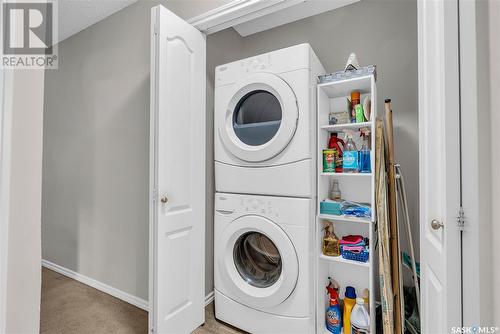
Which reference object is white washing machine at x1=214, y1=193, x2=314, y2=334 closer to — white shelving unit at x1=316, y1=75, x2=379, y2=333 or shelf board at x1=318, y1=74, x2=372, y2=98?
white shelving unit at x1=316, y1=75, x2=379, y2=333

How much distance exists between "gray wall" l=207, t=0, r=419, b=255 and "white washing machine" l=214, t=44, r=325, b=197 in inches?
16.9

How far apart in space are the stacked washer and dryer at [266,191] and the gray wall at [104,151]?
39 cm

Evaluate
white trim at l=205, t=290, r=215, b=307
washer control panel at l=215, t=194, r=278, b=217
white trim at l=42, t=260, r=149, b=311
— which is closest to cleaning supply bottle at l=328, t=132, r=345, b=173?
washer control panel at l=215, t=194, r=278, b=217

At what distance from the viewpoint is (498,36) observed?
2.17ft

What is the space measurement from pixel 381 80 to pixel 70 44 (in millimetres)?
2990

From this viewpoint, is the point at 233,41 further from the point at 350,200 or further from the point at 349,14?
the point at 350,200

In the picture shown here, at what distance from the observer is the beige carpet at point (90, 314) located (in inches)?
68.3

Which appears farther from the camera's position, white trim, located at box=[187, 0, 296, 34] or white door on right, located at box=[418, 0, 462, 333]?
white trim, located at box=[187, 0, 296, 34]

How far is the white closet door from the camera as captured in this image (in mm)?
1471

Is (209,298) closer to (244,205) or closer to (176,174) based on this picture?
(244,205)

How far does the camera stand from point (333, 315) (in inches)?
64.6

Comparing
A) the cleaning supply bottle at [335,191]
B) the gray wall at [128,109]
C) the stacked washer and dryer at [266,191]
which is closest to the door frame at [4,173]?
the stacked washer and dryer at [266,191]

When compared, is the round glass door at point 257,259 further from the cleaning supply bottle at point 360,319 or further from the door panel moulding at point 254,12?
the door panel moulding at point 254,12

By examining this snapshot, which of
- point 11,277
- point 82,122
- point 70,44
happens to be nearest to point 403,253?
point 11,277
